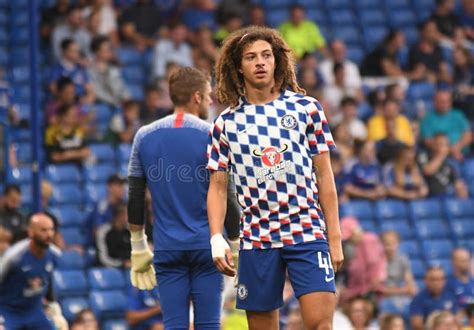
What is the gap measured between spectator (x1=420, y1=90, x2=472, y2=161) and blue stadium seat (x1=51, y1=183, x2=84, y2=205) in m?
4.59

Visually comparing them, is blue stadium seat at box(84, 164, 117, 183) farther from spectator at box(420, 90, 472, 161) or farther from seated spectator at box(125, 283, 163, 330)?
spectator at box(420, 90, 472, 161)

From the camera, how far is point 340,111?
16156 mm

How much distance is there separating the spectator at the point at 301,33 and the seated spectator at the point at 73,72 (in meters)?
2.99

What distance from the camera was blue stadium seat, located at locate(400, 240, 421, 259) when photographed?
1547 centimetres

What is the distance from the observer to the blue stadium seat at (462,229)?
16.1m

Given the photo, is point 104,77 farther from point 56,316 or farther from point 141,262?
point 141,262

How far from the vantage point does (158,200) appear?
849cm

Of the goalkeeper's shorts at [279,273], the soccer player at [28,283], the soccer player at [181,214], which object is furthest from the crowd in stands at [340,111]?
the goalkeeper's shorts at [279,273]

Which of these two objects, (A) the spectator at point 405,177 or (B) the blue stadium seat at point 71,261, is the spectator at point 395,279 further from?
(B) the blue stadium seat at point 71,261

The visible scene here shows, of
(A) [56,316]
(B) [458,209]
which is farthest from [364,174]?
(A) [56,316]

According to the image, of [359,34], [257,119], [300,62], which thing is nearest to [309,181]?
[257,119]

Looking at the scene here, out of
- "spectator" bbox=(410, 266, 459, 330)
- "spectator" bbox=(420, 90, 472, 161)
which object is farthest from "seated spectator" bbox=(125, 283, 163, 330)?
"spectator" bbox=(420, 90, 472, 161)

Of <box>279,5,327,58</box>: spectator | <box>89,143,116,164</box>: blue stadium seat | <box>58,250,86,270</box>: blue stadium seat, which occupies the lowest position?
<box>58,250,86,270</box>: blue stadium seat

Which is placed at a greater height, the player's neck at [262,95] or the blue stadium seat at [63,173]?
the player's neck at [262,95]
